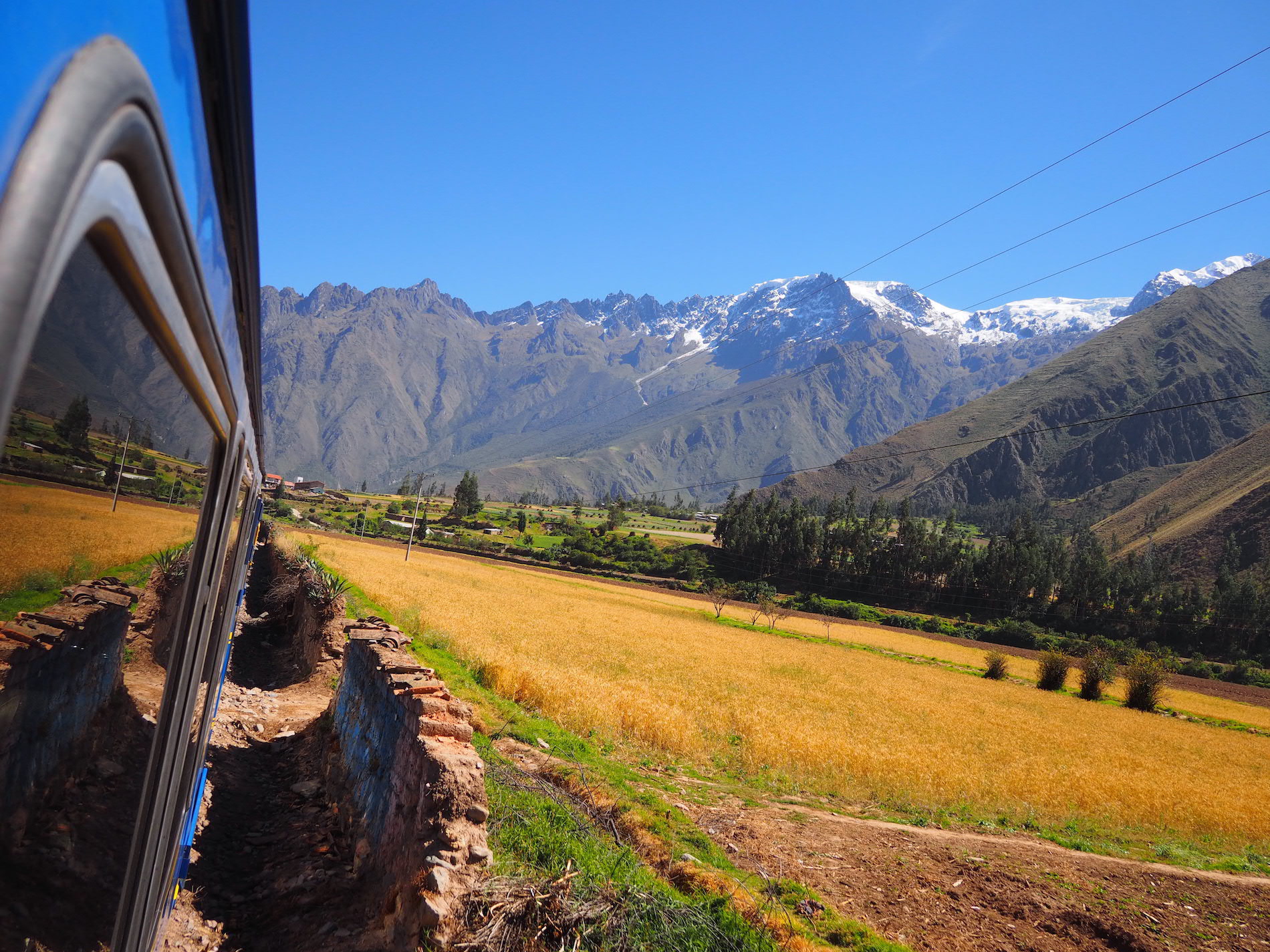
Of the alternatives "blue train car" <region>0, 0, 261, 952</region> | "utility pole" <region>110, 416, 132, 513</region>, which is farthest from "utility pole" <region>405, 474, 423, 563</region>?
"utility pole" <region>110, 416, 132, 513</region>

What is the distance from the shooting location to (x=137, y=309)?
1338 millimetres

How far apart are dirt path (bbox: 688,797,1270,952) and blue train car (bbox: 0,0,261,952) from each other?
25.3 feet

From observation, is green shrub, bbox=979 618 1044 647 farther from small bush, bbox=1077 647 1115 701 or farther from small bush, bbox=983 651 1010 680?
small bush, bbox=1077 647 1115 701

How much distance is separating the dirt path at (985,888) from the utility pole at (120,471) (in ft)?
27.1

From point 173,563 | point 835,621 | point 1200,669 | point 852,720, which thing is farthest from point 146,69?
point 1200,669

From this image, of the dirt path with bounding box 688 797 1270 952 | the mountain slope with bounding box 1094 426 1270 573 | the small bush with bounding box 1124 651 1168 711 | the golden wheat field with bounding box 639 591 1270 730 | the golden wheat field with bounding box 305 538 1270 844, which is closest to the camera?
the dirt path with bounding box 688 797 1270 952

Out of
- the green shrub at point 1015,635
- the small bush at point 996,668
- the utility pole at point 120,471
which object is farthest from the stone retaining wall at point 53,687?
the green shrub at point 1015,635

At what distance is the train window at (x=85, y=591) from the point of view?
110 centimetres

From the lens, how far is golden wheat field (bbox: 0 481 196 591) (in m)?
1.10

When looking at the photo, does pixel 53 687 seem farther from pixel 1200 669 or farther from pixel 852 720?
pixel 1200 669

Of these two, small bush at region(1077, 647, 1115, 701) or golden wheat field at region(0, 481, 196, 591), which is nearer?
golden wheat field at region(0, 481, 196, 591)

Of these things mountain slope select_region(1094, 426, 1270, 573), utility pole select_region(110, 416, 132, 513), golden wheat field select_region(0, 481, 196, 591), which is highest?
mountain slope select_region(1094, 426, 1270, 573)

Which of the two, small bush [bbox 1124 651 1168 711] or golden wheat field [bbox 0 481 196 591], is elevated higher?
golden wheat field [bbox 0 481 196 591]

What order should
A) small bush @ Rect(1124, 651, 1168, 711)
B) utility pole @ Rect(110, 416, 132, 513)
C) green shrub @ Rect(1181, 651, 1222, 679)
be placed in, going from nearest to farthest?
utility pole @ Rect(110, 416, 132, 513) < small bush @ Rect(1124, 651, 1168, 711) < green shrub @ Rect(1181, 651, 1222, 679)
